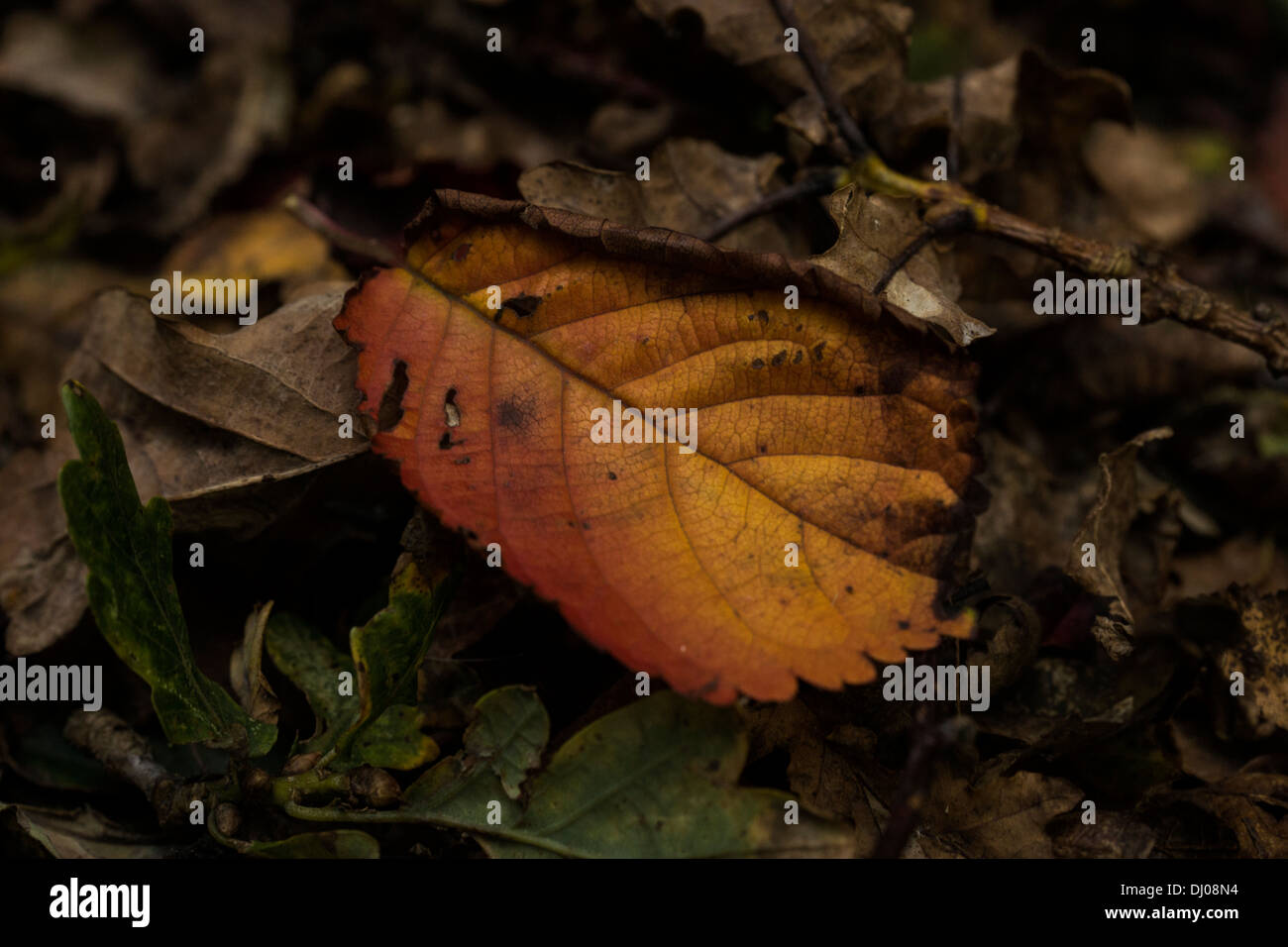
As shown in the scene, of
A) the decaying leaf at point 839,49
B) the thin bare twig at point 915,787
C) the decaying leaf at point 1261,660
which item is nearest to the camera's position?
the thin bare twig at point 915,787

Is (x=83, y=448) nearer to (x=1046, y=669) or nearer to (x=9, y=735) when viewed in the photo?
(x=9, y=735)

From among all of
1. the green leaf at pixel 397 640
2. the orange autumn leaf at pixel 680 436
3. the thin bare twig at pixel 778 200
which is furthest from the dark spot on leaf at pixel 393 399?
the thin bare twig at pixel 778 200

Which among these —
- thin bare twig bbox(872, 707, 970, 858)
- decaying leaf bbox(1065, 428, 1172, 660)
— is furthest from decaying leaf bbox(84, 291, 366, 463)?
decaying leaf bbox(1065, 428, 1172, 660)

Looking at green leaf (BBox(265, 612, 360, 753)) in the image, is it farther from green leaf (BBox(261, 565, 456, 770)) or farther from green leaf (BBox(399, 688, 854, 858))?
green leaf (BBox(399, 688, 854, 858))

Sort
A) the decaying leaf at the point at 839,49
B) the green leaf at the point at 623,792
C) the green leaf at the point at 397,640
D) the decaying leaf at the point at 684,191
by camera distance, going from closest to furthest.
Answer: the green leaf at the point at 623,792 < the green leaf at the point at 397,640 < the decaying leaf at the point at 684,191 < the decaying leaf at the point at 839,49

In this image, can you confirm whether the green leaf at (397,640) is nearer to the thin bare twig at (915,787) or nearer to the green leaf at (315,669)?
the green leaf at (315,669)

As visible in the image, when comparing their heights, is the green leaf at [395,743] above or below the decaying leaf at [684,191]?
below

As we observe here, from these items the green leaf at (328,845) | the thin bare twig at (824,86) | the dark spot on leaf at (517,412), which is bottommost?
the green leaf at (328,845)

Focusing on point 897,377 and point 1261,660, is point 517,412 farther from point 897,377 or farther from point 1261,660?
point 1261,660
